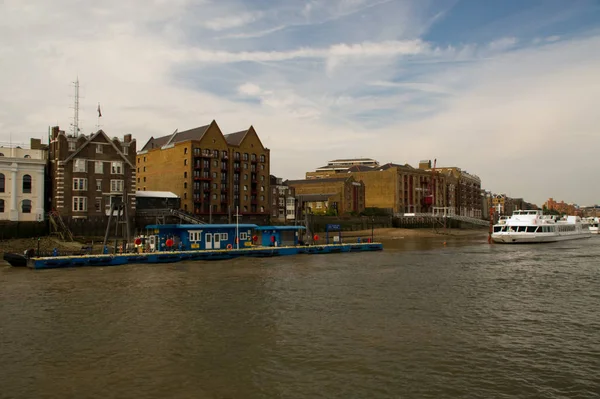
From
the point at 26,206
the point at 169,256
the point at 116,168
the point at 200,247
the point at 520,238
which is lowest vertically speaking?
the point at 169,256

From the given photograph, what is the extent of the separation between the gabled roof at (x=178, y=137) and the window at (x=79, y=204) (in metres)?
32.3

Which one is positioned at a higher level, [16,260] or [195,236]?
[195,236]

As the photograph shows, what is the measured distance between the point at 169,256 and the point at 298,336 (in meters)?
34.4

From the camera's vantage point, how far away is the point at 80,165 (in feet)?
248

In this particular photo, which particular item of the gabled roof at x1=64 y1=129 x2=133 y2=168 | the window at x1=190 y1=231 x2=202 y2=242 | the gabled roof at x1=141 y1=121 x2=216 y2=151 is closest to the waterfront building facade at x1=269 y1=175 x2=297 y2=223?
the gabled roof at x1=141 y1=121 x2=216 y2=151

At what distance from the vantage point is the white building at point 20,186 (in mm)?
69375

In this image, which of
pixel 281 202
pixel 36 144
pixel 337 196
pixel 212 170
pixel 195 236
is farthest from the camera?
pixel 337 196

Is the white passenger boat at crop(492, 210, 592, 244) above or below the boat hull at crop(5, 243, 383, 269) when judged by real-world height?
above

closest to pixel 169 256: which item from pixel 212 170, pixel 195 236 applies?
pixel 195 236

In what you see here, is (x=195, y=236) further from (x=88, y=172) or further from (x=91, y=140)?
(x=91, y=140)

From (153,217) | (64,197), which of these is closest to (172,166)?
(153,217)

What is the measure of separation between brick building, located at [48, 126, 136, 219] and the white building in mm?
2456

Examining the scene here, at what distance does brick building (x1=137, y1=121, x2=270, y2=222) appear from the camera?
331 ft

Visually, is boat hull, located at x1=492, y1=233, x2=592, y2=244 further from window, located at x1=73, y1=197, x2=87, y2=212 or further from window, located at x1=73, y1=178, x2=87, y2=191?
window, located at x1=73, y1=178, x2=87, y2=191
